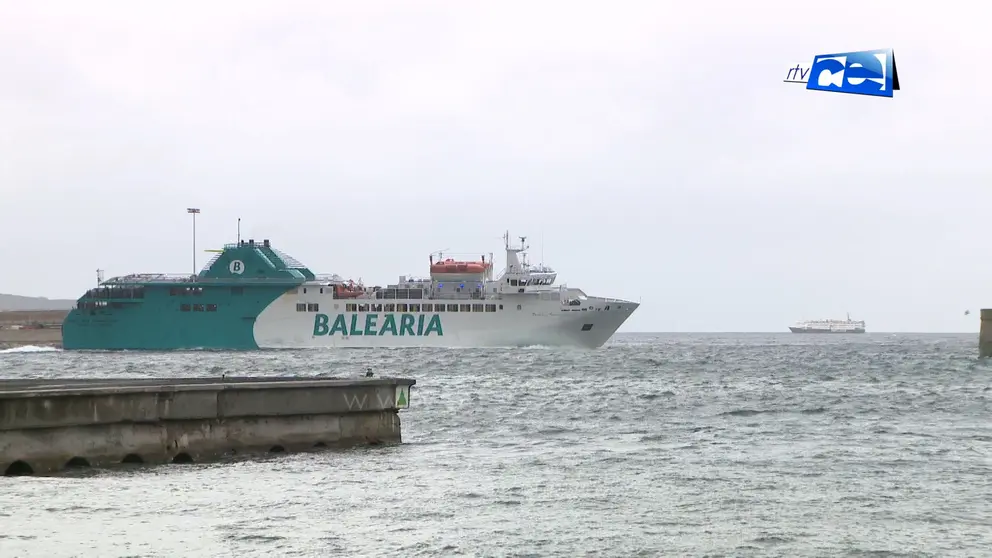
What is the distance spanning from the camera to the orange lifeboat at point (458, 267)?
268 ft

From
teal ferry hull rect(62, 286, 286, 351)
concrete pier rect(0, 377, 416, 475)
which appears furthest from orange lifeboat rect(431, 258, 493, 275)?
concrete pier rect(0, 377, 416, 475)

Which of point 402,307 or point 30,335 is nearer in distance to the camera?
point 402,307

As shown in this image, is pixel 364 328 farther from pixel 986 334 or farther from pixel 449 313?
pixel 986 334

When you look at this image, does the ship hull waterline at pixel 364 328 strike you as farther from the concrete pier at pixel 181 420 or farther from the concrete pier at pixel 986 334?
the concrete pier at pixel 181 420

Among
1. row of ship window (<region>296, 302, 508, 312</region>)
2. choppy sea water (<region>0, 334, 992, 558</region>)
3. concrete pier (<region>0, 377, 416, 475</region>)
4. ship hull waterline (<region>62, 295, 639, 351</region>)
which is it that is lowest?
choppy sea water (<region>0, 334, 992, 558</region>)

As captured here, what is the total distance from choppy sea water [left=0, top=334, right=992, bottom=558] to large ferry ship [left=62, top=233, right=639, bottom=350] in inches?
1936

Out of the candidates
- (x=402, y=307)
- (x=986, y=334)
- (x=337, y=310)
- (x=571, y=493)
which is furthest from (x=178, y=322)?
(x=571, y=493)

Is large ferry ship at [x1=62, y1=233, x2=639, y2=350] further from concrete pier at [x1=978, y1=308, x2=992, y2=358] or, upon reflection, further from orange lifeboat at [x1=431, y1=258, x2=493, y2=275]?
concrete pier at [x1=978, y1=308, x2=992, y2=358]

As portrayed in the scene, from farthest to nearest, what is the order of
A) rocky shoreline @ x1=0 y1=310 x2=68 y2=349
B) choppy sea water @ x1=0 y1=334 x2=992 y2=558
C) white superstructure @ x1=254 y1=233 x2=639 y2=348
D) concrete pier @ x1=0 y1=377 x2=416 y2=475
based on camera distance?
rocky shoreline @ x1=0 y1=310 x2=68 y2=349 → white superstructure @ x1=254 y1=233 x2=639 y2=348 → concrete pier @ x1=0 y1=377 x2=416 y2=475 → choppy sea water @ x1=0 y1=334 x2=992 y2=558

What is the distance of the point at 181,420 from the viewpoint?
18.6m

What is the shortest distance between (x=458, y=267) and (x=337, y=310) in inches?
338

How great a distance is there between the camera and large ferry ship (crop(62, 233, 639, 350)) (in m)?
79.6

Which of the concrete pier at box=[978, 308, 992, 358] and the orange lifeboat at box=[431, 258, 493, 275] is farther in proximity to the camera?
the orange lifeboat at box=[431, 258, 493, 275]

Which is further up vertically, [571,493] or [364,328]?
[364,328]
